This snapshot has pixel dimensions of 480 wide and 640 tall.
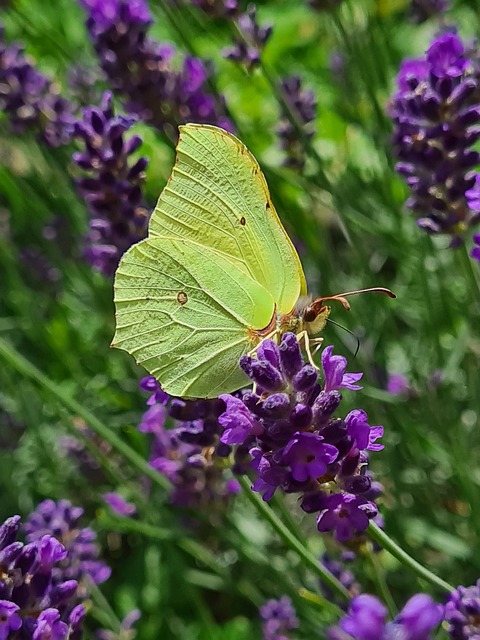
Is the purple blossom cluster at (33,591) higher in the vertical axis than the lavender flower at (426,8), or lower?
lower

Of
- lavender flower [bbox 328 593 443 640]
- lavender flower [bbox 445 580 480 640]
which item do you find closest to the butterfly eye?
lavender flower [bbox 445 580 480 640]

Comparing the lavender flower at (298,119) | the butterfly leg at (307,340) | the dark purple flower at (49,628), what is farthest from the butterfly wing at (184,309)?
the lavender flower at (298,119)

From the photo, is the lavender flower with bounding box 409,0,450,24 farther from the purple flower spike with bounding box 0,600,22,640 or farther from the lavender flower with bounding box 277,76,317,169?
the purple flower spike with bounding box 0,600,22,640

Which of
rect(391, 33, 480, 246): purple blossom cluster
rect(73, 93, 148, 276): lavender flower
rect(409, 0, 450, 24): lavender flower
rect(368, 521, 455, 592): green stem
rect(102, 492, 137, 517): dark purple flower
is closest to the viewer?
rect(368, 521, 455, 592): green stem

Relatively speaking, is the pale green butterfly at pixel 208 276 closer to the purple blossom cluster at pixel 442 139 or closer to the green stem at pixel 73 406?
the green stem at pixel 73 406

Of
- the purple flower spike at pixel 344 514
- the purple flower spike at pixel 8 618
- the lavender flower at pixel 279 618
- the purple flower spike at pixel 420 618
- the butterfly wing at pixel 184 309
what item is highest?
the butterfly wing at pixel 184 309

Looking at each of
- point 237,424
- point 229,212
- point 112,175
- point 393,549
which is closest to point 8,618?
point 237,424

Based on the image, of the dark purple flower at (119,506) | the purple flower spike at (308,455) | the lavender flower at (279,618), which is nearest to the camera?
the purple flower spike at (308,455)
